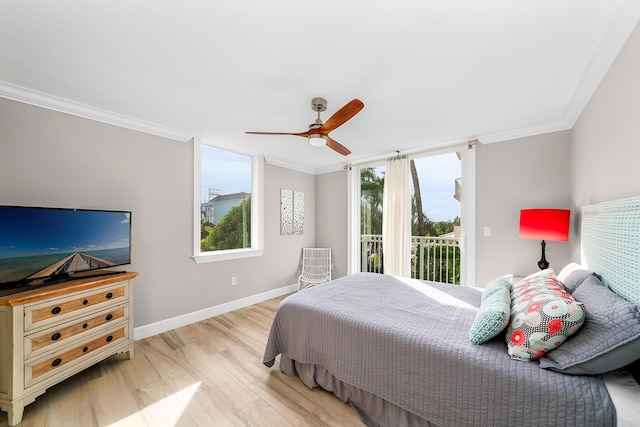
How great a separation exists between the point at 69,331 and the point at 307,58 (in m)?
2.66

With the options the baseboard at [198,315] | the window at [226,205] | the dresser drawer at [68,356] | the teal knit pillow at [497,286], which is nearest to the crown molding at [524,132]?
the teal knit pillow at [497,286]

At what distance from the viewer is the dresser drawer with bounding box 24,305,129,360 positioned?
173 centimetres

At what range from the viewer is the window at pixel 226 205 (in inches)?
134

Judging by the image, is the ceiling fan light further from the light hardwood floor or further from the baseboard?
the baseboard

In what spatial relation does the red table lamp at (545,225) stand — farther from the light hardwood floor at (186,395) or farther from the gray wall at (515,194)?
the light hardwood floor at (186,395)

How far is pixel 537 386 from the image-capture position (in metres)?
1.14

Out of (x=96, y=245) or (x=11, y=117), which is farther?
(x=96, y=245)

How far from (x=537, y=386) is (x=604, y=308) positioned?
1.56 ft

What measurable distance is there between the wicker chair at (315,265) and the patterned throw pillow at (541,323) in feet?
11.2

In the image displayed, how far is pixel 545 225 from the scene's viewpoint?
2531 millimetres

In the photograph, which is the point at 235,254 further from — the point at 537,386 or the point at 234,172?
the point at 537,386

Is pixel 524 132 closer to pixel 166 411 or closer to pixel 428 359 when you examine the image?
pixel 428 359

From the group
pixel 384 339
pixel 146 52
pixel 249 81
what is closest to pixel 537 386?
pixel 384 339

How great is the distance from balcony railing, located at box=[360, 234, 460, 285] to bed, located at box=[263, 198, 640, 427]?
6.07 feet
